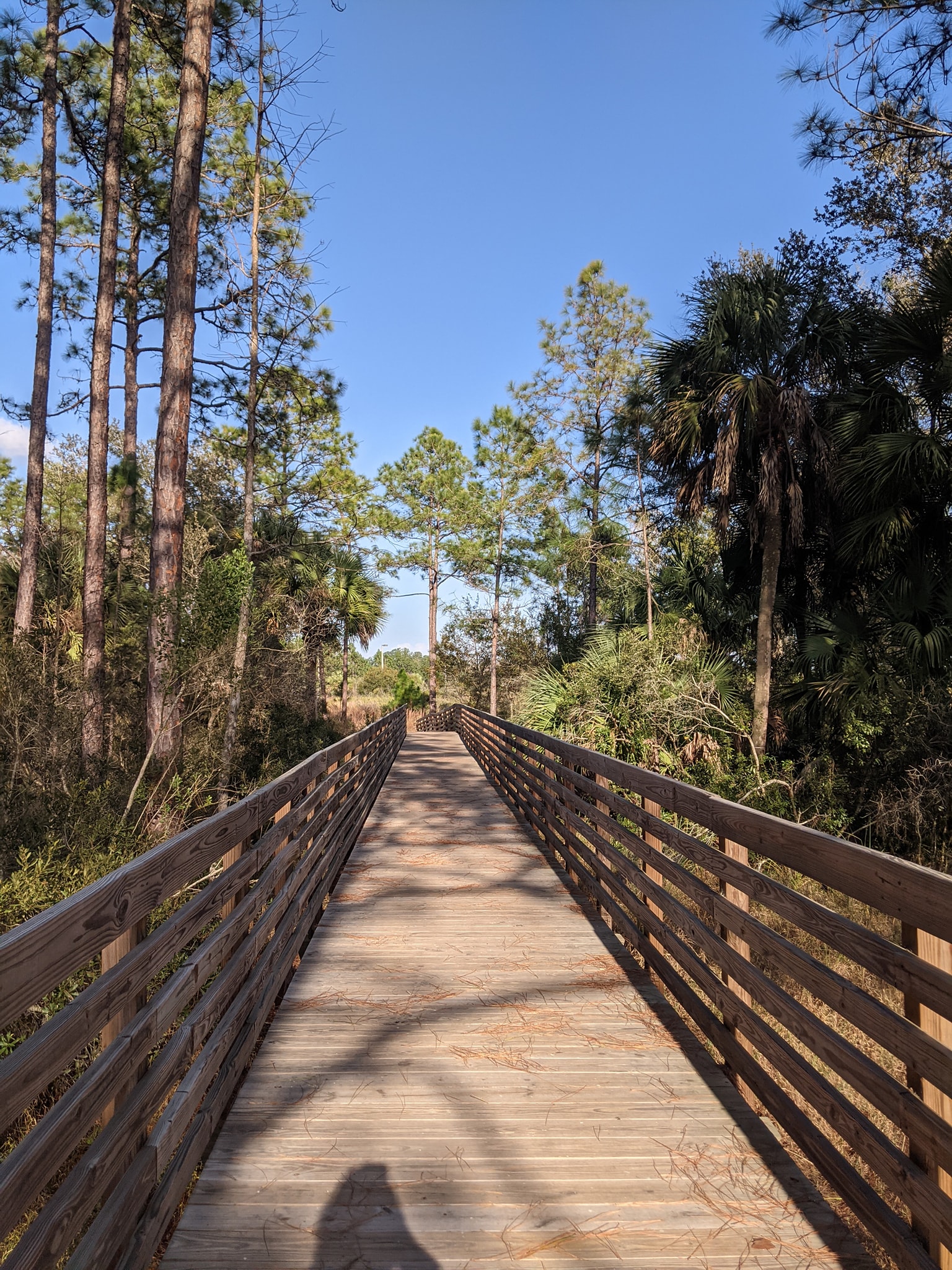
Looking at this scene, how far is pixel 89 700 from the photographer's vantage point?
11.5 m

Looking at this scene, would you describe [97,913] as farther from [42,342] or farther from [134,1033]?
[42,342]

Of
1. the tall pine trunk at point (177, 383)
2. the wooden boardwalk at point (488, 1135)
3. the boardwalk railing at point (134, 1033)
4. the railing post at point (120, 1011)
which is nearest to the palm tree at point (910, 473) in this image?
the wooden boardwalk at point (488, 1135)

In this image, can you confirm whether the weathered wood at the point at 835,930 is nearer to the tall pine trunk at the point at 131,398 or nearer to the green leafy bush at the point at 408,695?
the tall pine trunk at the point at 131,398

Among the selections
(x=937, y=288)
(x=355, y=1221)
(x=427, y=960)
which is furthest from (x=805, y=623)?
(x=355, y=1221)

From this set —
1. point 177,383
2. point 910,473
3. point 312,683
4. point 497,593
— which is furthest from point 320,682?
point 910,473

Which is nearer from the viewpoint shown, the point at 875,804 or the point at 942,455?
the point at 942,455

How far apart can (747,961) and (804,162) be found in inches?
419

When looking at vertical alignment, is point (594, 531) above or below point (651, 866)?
above

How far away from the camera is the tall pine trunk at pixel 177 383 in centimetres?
981

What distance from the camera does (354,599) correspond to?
28406 millimetres

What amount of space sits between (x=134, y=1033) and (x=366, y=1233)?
91 cm

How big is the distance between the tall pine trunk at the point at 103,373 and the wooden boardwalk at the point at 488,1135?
368 inches

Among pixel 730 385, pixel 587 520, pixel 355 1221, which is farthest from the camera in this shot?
pixel 587 520

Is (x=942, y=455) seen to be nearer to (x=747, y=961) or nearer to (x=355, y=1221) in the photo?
(x=747, y=961)
